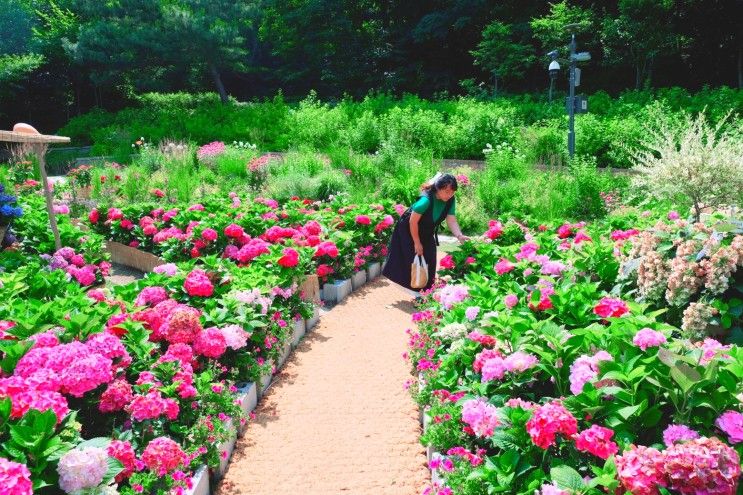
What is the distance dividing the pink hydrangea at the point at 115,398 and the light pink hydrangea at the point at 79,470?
0.49 m

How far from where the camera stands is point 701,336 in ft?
9.25

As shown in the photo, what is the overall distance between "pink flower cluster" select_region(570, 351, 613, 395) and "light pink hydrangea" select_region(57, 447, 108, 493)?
1730mm

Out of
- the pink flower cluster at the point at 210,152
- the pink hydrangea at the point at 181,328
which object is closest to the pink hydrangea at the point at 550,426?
the pink hydrangea at the point at 181,328

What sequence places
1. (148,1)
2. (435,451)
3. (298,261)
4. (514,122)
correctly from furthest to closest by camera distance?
(148,1) → (514,122) → (298,261) → (435,451)

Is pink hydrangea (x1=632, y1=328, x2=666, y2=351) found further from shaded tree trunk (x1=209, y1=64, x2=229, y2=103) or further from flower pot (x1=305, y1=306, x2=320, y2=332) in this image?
shaded tree trunk (x1=209, y1=64, x2=229, y2=103)

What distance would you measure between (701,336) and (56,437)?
284cm

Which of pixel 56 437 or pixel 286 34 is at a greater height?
pixel 286 34

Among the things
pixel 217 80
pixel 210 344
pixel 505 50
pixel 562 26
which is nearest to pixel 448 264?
pixel 210 344

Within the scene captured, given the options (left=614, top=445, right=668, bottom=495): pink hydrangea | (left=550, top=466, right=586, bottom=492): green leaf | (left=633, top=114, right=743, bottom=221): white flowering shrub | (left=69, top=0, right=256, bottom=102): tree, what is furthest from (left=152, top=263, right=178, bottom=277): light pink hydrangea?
(left=69, top=0, right=256, bottom=102): tree

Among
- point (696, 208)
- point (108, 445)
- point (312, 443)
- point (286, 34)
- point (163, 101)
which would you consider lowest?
point (312, 443)

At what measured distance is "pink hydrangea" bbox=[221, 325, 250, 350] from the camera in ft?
10.7

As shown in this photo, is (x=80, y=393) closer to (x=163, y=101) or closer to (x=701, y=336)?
(x=701, y=336)

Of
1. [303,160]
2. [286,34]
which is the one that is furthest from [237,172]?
[286,34]

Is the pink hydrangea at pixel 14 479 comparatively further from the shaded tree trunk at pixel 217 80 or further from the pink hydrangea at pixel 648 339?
the shaded tree trunk at pixel 217 80
